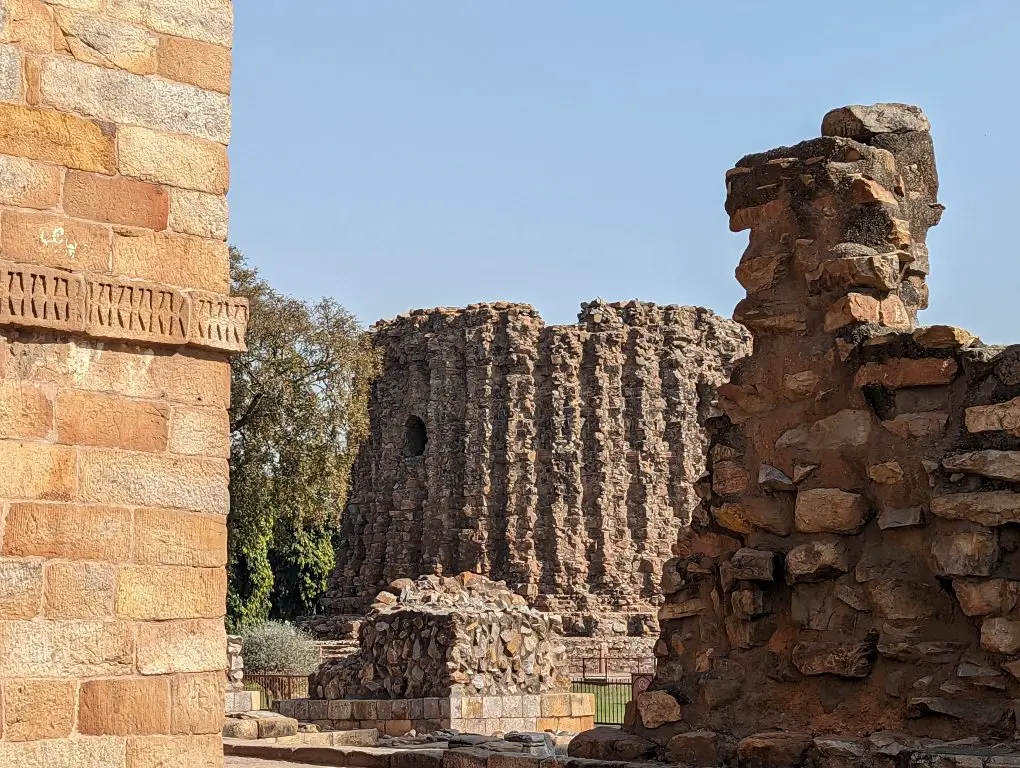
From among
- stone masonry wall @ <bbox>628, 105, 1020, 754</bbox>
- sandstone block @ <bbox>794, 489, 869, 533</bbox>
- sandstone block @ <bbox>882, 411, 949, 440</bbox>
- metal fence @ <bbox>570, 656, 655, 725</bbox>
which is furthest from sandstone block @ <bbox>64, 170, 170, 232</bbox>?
metal fence @ <bbox>570, 656, 655, 725</bbox>

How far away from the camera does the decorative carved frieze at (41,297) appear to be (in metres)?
4.74

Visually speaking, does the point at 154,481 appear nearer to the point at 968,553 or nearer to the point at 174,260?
the point at 174,260

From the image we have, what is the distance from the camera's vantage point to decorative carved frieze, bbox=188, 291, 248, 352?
515 centimetres

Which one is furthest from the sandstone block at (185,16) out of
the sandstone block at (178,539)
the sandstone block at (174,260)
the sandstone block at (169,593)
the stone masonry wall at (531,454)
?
the stone masonry wall at (531,454)

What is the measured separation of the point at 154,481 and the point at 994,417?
3.12m

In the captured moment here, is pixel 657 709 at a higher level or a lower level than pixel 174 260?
lower

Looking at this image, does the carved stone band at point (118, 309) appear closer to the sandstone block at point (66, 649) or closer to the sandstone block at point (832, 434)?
the sandstone block at point (66, 649)

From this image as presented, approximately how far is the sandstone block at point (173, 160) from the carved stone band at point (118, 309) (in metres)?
0.28

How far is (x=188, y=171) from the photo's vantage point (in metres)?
5.22

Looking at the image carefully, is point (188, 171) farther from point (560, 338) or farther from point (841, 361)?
point (560, 338)

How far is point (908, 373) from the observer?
5.68m

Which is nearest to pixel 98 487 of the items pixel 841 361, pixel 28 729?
pixel 28 729

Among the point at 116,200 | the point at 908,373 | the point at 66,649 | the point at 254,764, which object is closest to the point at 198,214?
the point at 116,200

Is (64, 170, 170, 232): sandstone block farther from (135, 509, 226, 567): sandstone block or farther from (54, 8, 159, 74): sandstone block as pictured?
Answer: (135, 509, 226, 567): sandstone block
